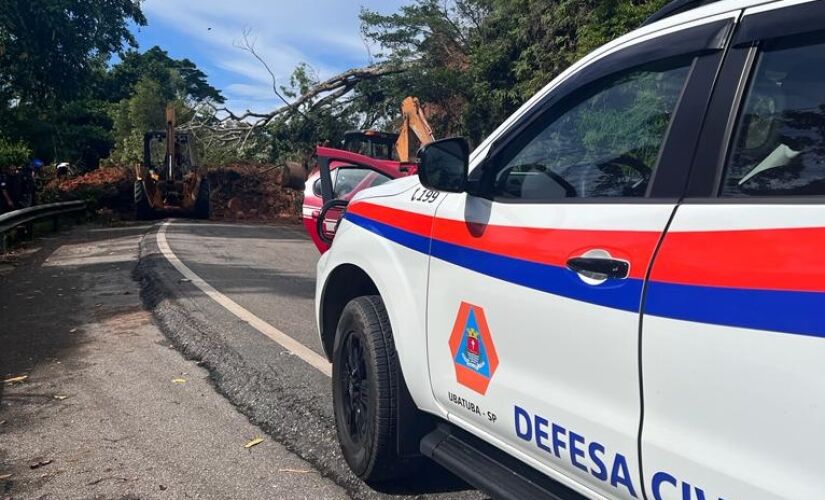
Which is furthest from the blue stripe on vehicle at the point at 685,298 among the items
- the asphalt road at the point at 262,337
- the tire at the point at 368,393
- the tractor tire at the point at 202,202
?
the tractor tire at the point at 202,202

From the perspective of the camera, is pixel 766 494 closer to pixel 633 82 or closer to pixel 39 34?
pixel 633 82

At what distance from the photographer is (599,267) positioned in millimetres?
2158

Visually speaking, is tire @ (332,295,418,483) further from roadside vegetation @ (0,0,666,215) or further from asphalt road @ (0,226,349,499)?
roadside vegetation @ (0,0,666,215)

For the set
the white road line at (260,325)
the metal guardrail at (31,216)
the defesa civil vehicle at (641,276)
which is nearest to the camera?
the defesa civil vehicle at (641,276)

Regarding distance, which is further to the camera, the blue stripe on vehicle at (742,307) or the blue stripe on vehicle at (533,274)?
the blue stripe on vehicle at (533,274)

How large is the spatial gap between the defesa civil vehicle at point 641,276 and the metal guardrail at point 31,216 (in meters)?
12.2

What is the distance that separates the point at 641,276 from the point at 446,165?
1126 mm

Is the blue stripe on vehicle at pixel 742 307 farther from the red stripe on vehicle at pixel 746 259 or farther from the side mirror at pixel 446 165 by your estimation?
the side mirror at pixel 446 165

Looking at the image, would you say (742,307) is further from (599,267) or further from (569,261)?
(569,261)

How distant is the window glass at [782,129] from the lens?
1.86 metres

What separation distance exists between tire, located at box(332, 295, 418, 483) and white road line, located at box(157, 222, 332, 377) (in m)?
1.47

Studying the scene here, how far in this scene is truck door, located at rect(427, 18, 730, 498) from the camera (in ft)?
6.86

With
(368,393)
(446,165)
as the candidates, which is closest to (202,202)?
(368,393)

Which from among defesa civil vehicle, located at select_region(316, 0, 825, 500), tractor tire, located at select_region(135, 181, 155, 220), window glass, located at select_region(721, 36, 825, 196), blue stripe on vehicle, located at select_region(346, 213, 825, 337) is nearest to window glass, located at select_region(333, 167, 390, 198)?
defesa civil vehicle, located at select_region(316, 0, 825, 500)
